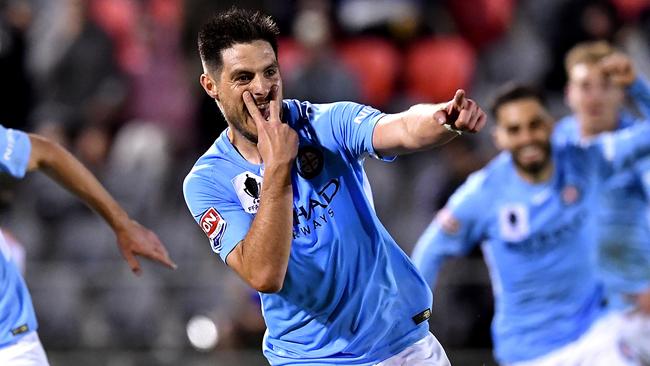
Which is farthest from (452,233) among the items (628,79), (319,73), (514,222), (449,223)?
(319,73)

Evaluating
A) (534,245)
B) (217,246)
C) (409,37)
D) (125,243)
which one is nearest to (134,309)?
(409,37)

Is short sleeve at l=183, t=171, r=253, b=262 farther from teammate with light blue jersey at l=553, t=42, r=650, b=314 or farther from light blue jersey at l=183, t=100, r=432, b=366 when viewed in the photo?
teammate with light blue jersey at l=553, t=42, r=650, b=314

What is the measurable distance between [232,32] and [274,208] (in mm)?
716

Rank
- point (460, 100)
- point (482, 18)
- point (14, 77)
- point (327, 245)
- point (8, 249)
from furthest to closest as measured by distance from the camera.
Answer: point (14, 77) < point (482, 18) < point (8, 249) < point (327, 245) < point (460, 100)

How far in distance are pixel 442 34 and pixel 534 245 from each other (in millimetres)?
3798

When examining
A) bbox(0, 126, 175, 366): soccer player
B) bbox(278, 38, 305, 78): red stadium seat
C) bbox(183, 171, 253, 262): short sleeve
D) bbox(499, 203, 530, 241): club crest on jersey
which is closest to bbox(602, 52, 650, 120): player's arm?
bbox(499, 203, 530, 241): club crest on jersey

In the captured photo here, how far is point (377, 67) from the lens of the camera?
10.9 m

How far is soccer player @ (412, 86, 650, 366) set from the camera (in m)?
7.54

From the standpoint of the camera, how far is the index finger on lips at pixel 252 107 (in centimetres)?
454

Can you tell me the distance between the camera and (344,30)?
11180mm

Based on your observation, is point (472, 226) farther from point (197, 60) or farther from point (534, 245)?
point (197, 60)

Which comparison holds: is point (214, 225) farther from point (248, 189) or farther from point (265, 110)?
point (265, 110)

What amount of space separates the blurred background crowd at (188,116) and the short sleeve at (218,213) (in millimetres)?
4706

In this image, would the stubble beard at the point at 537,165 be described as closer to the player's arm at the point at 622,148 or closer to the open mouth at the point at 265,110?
the player's arm at the point at 622,148
